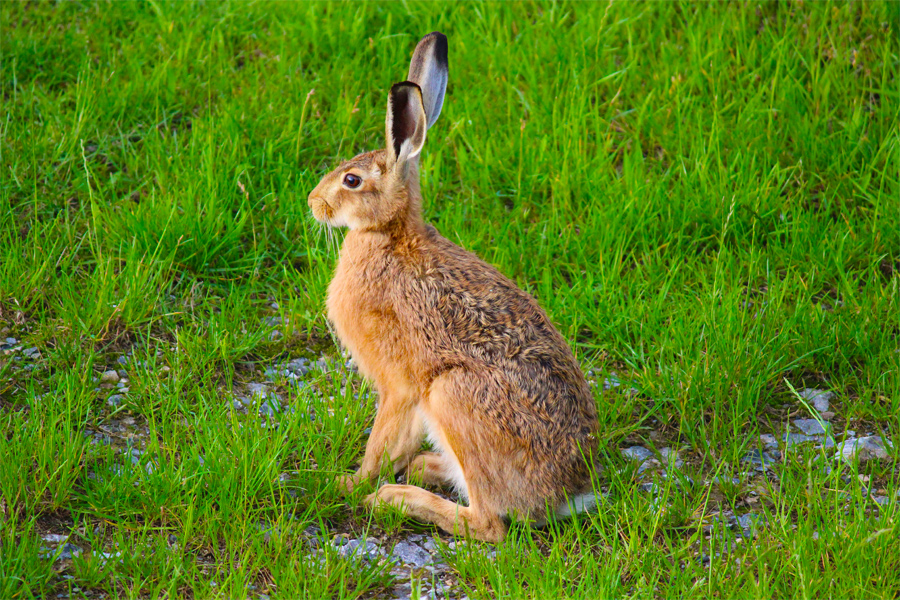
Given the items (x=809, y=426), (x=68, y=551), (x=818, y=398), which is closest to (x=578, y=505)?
(x=809, y=426)

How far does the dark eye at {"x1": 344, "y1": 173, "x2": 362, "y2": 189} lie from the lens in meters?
4.51

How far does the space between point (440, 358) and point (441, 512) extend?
0.66 meters

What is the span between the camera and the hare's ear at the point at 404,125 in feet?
13.6

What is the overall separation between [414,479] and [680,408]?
132 centimetres

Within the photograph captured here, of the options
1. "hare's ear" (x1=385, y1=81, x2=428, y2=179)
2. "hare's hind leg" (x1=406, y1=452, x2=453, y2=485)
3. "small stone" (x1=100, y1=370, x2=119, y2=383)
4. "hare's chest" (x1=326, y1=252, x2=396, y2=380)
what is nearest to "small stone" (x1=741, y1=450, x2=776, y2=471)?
"hare's hind leg" (x1=406, y1=452, x2=453, y2=485)

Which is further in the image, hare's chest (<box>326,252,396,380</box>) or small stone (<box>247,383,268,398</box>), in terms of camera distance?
small stone (<box>247,383,268,398</box>)

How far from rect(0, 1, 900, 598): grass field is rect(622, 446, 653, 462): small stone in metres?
0.03

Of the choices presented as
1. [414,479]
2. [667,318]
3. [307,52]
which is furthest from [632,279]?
[307,52]

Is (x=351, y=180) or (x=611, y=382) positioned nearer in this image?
(x=351, y=180)

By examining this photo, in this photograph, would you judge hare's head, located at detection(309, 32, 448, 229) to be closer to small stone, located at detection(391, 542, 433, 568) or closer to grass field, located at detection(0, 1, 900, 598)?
grass field, located at detection(0, 1, 900, 598)

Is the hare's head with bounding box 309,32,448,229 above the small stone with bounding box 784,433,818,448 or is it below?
above

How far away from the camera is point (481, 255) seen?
18.0ft

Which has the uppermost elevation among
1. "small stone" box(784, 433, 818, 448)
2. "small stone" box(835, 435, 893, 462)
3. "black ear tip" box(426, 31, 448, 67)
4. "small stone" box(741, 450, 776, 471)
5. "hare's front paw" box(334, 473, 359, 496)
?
"black ear tip" box(426, 31, 448, 67)

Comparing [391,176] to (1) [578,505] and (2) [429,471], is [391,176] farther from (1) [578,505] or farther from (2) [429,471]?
(1) [578,505]
